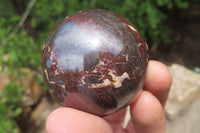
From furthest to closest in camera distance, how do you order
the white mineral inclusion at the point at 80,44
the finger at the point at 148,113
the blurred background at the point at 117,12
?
the blurred background at the point at 117,12 → the finger at the point at 148,113 → the white mineral inclusion at the point at 80,44

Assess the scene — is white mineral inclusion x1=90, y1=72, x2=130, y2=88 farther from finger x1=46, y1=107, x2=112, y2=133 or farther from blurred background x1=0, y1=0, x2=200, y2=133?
blurred background x1=0, y1=0, x2=200, y2=133

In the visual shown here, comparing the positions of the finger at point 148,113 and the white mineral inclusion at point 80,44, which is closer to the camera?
the white mineral inclusion at point 80,44

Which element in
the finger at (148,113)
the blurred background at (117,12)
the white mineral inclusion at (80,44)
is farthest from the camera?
the blurred background at (117,12)

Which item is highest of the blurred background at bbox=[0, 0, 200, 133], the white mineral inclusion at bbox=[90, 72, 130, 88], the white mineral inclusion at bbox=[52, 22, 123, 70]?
the white mineral inclusion at bbox=[52, 22, 123, 70]

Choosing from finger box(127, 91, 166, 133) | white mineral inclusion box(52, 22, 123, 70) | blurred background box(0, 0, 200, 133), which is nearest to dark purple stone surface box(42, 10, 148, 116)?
white mineral inclusion box(52, 22, 123, 70)

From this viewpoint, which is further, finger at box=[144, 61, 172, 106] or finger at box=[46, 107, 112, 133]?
finger at box=[144, 61, 172, 106]

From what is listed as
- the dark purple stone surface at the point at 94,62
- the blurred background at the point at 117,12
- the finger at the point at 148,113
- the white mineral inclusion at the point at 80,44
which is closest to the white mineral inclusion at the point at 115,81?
the dark purple stone surface at the point at 94,62

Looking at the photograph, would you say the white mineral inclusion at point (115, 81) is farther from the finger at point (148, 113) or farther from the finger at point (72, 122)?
the finger at point (148, 113)
